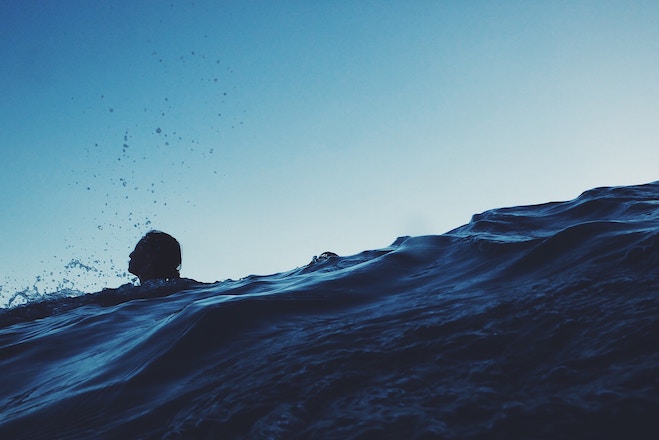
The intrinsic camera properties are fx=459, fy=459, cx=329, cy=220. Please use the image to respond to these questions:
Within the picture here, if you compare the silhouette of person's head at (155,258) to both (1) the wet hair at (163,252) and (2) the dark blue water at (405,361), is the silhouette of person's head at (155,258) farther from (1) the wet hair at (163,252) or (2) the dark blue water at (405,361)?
(2) the dark blue water at (405,361)

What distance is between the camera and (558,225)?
16.4ft

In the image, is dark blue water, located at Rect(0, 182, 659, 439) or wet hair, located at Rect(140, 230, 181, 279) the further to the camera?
wet hair, located at Rect(140, 230, 181, 279)

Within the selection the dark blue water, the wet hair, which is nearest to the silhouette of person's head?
the wet hair

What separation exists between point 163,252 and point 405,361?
31.3 ft

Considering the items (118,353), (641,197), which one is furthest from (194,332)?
(641,197)

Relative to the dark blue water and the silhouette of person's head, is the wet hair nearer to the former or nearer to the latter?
the silhouette of person's head

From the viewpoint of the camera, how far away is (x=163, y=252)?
10.6m

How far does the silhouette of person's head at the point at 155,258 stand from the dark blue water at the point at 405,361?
20.1 feet

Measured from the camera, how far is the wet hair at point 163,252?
1051 cm

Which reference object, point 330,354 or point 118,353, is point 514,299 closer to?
point 330,354

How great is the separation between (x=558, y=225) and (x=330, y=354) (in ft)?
12.2

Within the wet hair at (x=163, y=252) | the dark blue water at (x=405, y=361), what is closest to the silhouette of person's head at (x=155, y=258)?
the wet hair at (x=163, y=252)

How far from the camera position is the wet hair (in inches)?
414

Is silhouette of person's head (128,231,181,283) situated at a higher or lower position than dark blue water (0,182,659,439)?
higher
